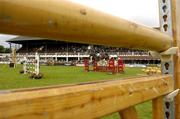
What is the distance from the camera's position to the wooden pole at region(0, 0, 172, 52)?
0.77 metres

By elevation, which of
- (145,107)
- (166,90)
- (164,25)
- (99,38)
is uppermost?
(164,25)

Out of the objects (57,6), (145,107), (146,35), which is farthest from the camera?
(145,107)

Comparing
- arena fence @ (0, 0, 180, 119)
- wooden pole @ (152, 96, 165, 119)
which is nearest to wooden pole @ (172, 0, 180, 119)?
Result: wooden pole @ (152, 96, 165, 119)

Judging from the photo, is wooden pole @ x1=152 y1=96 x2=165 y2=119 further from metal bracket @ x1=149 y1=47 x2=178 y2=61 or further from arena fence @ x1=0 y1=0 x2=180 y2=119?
metal bracket @ x1=149 y1=47 x2=178 y2=61

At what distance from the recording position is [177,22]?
2.04 m

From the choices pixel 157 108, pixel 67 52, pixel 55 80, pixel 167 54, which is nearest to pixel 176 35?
pixel 167 54

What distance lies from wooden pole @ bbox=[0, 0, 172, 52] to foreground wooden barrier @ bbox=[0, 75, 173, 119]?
14cm

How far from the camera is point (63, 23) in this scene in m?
0.91

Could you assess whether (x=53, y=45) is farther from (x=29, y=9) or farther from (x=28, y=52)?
(x=29, y=9)

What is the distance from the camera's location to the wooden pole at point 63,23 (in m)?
0.77

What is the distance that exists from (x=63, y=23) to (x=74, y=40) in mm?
135

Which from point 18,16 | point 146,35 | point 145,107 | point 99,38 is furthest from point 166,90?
point 145,107

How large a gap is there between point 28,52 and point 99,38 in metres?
44.7

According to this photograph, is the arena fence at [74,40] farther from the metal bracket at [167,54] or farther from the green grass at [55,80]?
the green grass at [55,80]
